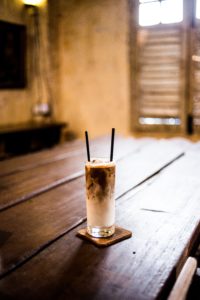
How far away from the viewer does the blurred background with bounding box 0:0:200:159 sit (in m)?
4.46

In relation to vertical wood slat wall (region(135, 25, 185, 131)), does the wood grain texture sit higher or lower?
lower

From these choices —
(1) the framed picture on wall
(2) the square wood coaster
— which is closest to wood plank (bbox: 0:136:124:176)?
(2) the square wood coaster

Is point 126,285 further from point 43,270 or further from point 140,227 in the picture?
point 140,227

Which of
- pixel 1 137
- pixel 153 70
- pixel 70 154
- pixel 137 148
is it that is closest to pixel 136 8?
pixel 153 70

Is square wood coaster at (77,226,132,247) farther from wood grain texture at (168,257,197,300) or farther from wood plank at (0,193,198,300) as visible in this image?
wood grain texture at (168,257,197,300)

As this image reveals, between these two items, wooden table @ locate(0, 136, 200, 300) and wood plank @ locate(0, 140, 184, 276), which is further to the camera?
wood plank @ locate(0, 140, 184, 276)

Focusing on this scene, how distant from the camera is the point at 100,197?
974mm

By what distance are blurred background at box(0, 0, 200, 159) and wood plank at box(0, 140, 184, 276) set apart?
269 cm

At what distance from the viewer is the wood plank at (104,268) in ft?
2.30

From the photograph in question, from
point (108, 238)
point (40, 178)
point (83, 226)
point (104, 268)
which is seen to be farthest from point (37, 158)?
point (104, 268)

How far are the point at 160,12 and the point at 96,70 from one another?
3.74ft

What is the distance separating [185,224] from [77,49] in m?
4.43

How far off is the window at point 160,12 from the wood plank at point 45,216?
3.15 meters

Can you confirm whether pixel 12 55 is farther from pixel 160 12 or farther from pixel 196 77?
pixel 196 77
